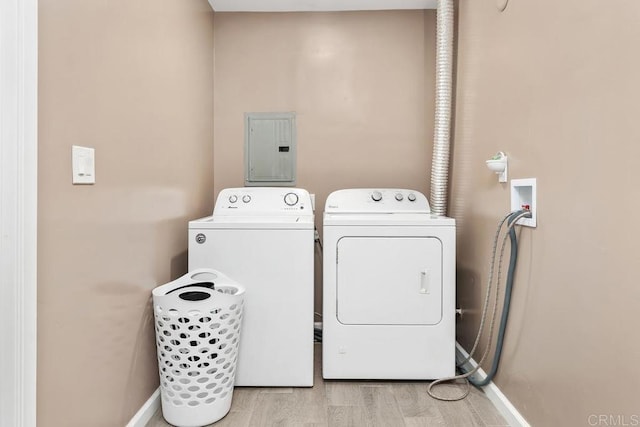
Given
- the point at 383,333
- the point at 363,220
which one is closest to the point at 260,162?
the point at 363,220

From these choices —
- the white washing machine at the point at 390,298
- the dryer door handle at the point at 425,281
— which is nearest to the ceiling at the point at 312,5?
the white washing machine at the point at 390,298

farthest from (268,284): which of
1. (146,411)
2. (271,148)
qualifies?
(271,148)

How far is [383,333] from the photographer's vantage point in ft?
6.19

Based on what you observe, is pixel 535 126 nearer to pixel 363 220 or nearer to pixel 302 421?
pixel 363 220

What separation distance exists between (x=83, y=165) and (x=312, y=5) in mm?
1906

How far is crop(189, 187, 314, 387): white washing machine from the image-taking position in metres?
1.82

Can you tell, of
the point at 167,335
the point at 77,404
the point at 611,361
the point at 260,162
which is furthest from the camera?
the point at 260,162

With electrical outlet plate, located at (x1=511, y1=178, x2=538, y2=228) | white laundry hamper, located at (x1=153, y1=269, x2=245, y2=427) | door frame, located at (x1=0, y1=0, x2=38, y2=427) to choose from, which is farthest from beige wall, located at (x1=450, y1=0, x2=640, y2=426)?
door frame, located at (x1=0, y1=0, x2=38, y2=427)

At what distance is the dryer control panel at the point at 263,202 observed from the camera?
2.20 metres

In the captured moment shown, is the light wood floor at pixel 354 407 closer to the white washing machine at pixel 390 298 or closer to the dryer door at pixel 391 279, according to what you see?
the white washing machine at pixel 390 298

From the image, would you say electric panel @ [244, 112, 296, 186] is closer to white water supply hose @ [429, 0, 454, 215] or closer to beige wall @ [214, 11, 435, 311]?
beige wall @ [214, 11, 435, 311]

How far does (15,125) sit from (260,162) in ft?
5.77

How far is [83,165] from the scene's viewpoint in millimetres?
1126

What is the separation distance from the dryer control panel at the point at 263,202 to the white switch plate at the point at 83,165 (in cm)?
104
